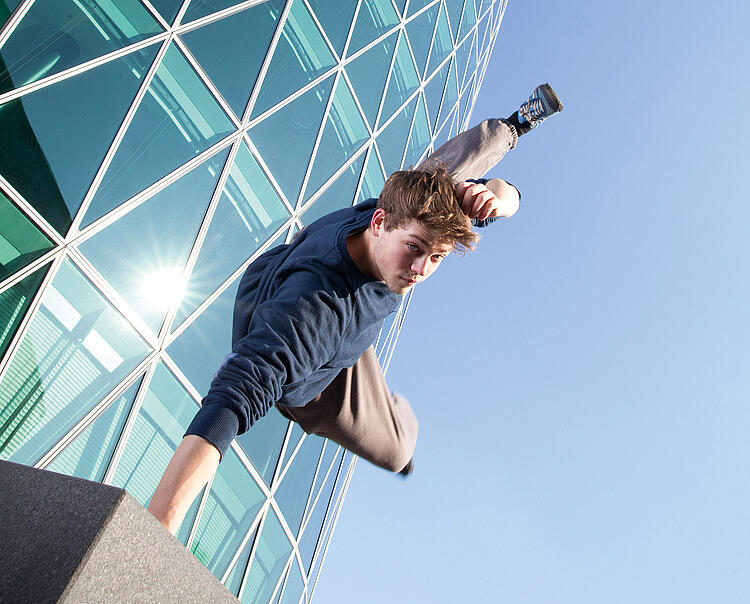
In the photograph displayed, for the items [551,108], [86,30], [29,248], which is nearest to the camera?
[29,248]

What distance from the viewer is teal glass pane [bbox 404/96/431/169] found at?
12.0m

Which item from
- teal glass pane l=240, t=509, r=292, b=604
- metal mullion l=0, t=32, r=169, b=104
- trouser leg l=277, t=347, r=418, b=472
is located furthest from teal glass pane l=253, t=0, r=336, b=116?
teal glass pane l=240, t=509, r=292, b=604

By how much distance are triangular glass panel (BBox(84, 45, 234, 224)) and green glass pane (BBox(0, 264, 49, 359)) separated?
70cm

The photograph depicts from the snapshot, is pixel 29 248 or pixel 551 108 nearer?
pixel 29 248

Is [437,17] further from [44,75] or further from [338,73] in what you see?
[44,75]

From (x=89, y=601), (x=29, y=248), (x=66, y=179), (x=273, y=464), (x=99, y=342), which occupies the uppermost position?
(x=66, y=179)

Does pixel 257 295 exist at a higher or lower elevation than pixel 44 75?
lower

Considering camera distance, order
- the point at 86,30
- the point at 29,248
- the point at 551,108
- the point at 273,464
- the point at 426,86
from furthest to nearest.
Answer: the point at 426,86, the point at 273,464, the point at 551,108, the point at 86,30, the point at 29,248

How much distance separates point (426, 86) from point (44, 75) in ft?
30.4

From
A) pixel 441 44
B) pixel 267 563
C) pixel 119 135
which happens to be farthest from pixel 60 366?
pixel 441 44

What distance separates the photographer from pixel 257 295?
3.03 metres

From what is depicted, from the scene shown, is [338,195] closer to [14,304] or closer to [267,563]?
[267,563]

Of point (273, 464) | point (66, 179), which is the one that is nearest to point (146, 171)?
point (66, 179)

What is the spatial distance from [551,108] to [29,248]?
4.70 metres
